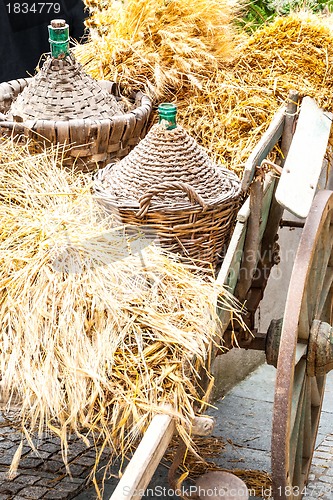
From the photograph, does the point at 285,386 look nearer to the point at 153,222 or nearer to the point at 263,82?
the point at 153,222

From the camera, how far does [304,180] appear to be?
7.34ft

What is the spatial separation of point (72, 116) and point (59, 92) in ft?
0.32

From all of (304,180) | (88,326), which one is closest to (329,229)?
(304,180)

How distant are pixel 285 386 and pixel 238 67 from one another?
1590 mm

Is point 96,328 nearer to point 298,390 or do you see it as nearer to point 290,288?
point 290,288

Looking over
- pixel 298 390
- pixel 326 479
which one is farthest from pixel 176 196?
pixel 326 479

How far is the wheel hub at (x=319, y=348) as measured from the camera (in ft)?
7.38

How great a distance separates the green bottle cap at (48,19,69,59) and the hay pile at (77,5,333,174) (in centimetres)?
39

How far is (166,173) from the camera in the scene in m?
2.31

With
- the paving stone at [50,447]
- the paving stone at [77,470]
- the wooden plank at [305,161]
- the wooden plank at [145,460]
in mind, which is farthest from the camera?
the paving stone at [50,447]

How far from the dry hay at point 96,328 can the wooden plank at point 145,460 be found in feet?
0.12

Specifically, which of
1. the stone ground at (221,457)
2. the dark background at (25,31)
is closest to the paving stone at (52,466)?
the stone ground at (221,457)

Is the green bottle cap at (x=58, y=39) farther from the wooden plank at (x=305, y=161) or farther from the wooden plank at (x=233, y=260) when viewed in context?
the wooden plank at (x=233, y=260)

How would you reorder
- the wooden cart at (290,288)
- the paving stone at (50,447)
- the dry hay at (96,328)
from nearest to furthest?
the dry hay at (96,328), the wooden cart at (290,288), the paving stone at (50,447)
